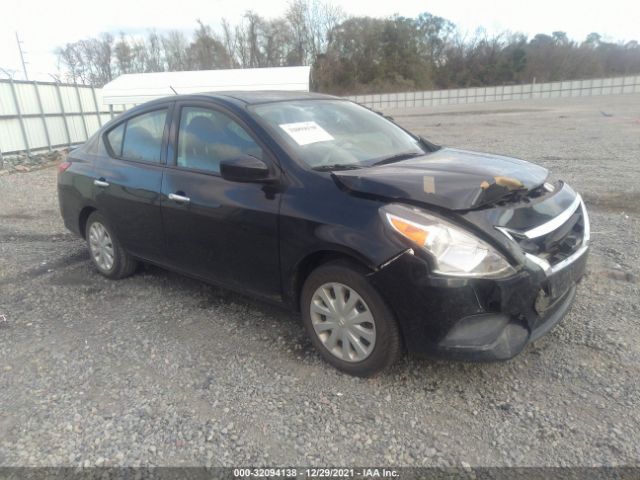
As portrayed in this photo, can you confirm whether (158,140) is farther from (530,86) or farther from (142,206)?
(530,86)

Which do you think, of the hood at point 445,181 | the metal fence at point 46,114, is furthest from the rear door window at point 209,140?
the metal fence at point 46,114

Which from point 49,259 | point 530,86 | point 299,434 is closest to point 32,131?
point 49,259

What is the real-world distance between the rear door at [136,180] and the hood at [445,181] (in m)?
1.78

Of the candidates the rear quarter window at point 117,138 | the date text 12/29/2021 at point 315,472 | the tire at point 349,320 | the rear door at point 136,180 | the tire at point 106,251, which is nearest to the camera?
the date text 12/29/2021 at point 315,472

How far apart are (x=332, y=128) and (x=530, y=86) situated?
50939mm

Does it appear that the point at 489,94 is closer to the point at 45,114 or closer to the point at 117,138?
the point at 45,114

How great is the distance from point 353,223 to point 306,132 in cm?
102

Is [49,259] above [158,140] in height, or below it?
below

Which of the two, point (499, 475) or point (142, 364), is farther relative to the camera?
point (142, 364)

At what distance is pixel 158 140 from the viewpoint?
4.05 m

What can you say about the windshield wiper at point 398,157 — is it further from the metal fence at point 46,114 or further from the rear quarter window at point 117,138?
the metal fence at point 46,114

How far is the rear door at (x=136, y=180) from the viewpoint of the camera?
4.00 meters

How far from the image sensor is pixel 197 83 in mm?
22531

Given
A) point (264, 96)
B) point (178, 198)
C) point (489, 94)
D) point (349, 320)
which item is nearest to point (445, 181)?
point (349, 320)
